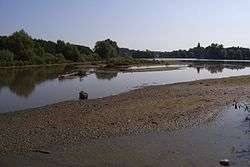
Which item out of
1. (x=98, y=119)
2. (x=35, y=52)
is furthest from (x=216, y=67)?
(x=98, y=119)

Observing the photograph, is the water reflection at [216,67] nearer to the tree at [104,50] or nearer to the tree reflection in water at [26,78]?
the tree reflection in water at [26,78]

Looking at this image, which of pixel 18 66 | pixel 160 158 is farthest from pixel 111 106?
pixel 18 66

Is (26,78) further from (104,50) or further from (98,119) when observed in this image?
(104,50)

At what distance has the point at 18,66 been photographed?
107875 mm

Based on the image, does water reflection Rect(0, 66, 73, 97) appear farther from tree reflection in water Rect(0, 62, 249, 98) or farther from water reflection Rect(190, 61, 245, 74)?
water reflection Rect(190, 61, 245, 74)

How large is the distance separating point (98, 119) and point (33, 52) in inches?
4086

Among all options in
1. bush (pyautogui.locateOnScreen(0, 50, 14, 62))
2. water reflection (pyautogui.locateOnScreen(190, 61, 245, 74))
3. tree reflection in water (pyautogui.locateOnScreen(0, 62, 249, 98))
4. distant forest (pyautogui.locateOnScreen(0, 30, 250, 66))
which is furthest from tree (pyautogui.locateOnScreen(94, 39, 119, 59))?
tree reflection in water (pyautogui.locateOnScreen(0, 62, 249, 98))

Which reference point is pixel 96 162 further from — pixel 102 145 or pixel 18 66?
pixel 18 66

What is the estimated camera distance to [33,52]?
12262cm

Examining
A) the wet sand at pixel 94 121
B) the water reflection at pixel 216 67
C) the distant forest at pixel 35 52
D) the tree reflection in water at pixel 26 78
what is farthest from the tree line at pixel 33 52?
the wet sand at pixel 94 121

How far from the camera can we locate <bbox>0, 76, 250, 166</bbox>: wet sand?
57.6 ft

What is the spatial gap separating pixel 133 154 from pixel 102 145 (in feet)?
6.69

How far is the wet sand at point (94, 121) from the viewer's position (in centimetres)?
1755

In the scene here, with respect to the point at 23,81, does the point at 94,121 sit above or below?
above
